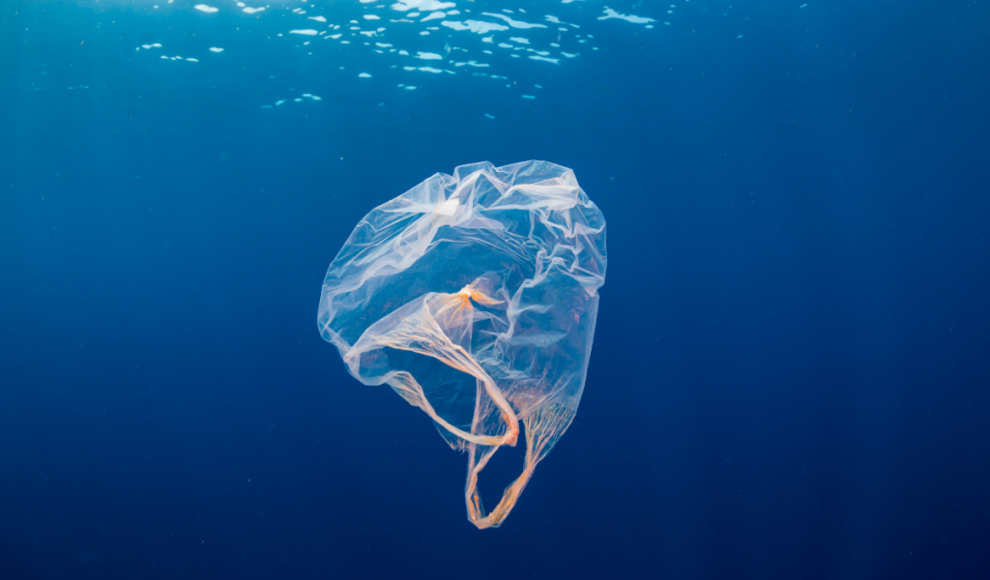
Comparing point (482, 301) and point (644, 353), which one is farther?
point (644, 353)

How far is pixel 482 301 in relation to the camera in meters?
2.34

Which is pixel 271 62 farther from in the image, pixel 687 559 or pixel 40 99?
pixel 687 559

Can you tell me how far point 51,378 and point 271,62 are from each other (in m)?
6.19

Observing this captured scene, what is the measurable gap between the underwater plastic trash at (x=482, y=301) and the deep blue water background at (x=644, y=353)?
3219mm

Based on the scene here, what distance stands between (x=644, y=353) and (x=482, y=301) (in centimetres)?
461

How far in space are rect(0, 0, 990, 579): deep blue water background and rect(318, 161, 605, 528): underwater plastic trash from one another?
322 cm

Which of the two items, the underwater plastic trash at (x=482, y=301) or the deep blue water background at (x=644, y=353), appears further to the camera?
the deep blue water background at (x=644, y=353)

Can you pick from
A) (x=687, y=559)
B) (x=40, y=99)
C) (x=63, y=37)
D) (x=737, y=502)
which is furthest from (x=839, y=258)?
(x=40, y=99)

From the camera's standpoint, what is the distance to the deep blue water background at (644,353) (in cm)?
554

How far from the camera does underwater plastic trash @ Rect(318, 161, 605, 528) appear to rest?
2287 millimetres

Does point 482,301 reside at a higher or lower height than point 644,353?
higher

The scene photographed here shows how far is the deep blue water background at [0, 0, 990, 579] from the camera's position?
218 inches

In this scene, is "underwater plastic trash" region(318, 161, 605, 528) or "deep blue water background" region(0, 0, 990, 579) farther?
"deep blue water background" region(0, 0, 990, 579)

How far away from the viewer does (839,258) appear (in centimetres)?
626
